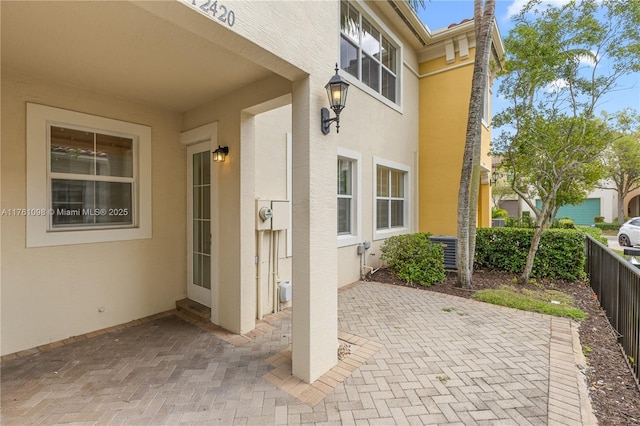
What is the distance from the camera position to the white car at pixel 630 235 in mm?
12883

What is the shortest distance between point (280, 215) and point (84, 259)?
9.30ft

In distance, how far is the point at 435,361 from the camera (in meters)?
3.26

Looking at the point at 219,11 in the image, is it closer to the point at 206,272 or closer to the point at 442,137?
the point at 206,272

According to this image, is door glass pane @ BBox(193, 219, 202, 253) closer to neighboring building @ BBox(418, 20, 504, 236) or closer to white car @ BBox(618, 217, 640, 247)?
neighboring building @ BBox(418, 20, 504, 236)

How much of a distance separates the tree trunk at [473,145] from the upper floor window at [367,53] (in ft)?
7.93

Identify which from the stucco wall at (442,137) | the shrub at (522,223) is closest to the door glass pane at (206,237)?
the stucco wall at (442,137)

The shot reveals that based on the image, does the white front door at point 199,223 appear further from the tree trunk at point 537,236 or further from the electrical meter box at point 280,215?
the tree trunk at point 537,236

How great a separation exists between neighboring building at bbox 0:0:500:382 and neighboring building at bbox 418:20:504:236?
4.41 m

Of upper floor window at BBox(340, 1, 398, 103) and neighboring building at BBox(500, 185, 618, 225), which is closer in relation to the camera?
upper floor window at BBox(340, 1, 398, 103)

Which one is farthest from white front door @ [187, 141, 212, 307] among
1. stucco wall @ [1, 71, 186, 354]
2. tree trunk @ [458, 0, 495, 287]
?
tree trunk @ [458, 0, 495, 287]

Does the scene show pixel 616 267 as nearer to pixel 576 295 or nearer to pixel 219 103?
pixel 576 295

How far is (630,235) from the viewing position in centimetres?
1309

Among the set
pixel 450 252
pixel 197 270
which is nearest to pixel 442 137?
pixel 450 252

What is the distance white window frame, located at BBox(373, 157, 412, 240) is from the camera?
725 cm
